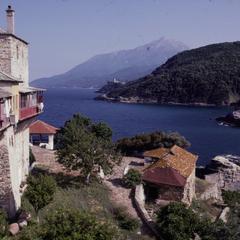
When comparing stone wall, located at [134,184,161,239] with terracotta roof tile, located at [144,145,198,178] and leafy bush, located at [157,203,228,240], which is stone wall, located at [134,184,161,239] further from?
terracotta roof tile, located at [144,145,198,178]

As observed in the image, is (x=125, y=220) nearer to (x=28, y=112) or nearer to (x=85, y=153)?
(x=85, y=153)

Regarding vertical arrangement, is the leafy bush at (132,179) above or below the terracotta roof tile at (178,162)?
below

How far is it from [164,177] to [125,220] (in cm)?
681

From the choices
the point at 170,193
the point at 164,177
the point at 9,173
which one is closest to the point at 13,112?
the point at 9,173

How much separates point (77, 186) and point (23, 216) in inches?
328

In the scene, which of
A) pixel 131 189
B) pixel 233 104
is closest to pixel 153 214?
pixel 131 189

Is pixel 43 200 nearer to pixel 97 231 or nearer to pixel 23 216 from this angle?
pixel 23 216

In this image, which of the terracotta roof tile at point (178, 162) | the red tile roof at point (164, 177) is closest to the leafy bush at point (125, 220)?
the red tile roof at point (164, 177)

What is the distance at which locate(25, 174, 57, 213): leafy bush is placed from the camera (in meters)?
24.4

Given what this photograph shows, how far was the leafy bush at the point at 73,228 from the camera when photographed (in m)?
17.5

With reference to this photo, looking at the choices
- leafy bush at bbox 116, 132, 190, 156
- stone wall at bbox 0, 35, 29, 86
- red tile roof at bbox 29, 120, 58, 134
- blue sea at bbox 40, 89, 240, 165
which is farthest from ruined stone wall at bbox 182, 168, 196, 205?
blue sea at bbox 40, 89, 240, 165

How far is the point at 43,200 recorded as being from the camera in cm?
2444

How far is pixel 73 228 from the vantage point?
696 inches

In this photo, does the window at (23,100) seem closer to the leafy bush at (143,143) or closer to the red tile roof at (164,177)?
the red tile roof at (164,177)
